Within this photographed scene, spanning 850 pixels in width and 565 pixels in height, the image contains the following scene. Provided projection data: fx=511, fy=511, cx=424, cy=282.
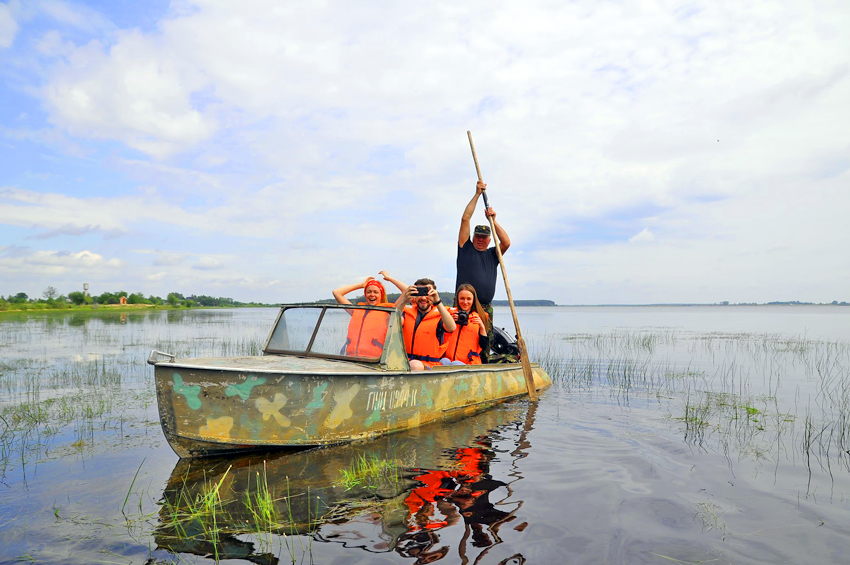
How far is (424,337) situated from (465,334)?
2.16 feet

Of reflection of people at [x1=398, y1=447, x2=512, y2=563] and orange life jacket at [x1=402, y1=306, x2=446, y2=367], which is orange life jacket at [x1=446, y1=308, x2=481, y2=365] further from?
reflection of people at [x1=398, y1=447, x2=512, y2=563]

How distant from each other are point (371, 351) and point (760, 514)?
406 centimetres

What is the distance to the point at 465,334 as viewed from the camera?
25.9ft

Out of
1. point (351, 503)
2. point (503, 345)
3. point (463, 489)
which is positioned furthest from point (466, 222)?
point (351, 503)

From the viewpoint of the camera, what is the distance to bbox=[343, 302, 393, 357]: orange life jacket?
619cm

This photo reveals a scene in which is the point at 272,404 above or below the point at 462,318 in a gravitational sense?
below

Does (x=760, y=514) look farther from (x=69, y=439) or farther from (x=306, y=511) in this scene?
(x=69, y=439)

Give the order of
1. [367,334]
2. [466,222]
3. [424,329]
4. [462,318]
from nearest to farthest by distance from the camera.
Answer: [367,334] → [424,329] → [462,318] → [466,222]

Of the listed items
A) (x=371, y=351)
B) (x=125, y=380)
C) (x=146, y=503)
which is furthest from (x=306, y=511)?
(x=125, y=380)

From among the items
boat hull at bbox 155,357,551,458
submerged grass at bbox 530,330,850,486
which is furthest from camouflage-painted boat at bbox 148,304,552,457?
submerged grass at bbox 530,330,850,486

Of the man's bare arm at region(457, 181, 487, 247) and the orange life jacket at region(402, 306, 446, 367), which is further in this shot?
the man's bare arm at region(457, 181, 487, 247)

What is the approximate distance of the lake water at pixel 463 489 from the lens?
342cm

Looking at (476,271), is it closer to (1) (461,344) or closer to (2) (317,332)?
(1) (461,344)

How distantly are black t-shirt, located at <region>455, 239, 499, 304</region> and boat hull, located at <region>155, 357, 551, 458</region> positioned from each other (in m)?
2.82
